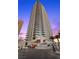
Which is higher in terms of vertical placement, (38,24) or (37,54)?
(38,24)

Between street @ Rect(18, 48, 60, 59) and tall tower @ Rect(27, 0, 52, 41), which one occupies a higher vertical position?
tall tower @ Rect(27, 0, 52, 41)

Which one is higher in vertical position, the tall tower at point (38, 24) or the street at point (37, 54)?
the tall tower at point (38, 24)
